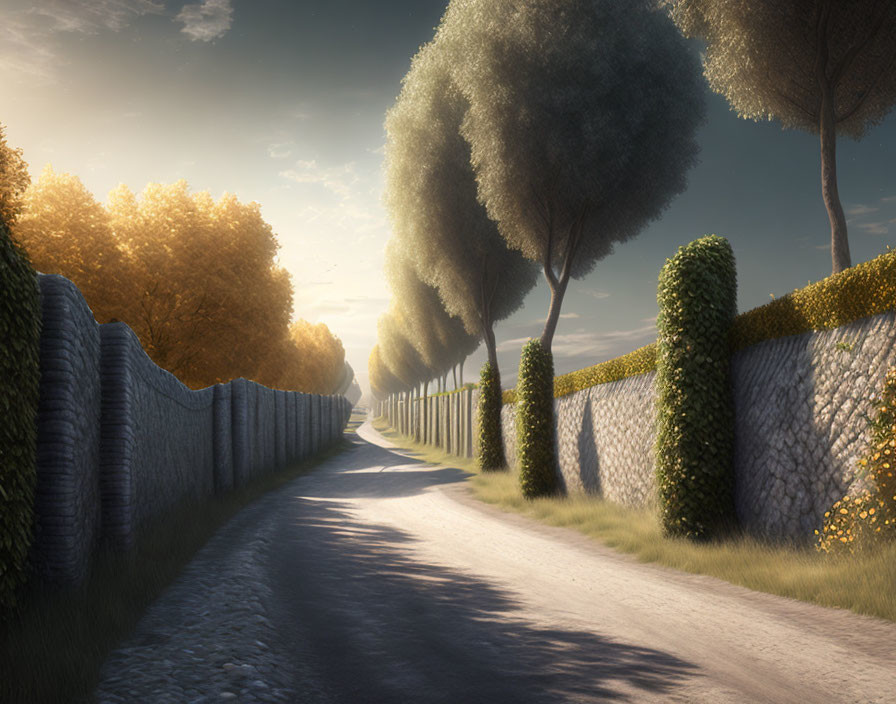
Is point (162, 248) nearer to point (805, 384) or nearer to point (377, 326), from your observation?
point (805, 384)

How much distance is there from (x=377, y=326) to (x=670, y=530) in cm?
5182

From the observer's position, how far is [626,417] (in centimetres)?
1145

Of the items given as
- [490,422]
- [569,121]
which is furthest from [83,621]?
[490,422]

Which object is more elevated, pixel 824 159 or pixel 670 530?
pixel 824 159

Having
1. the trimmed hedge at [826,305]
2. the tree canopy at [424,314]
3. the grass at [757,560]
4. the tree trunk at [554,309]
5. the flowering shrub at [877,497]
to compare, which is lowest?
the grass at [757,560]

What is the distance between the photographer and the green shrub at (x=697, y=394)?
8594 mm

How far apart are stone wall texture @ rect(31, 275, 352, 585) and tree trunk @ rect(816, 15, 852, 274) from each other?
32.7ft

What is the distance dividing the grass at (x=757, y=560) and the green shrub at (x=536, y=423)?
1.97m

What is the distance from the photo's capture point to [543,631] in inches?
209

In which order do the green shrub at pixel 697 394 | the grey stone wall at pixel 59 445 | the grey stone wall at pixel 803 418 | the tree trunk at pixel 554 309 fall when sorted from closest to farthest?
the grey stone wall at pixel 59 445, the grey stone wall at pixel 803 418, the green shrub at pixel 697 394, the tree trunk at pixel 554 309

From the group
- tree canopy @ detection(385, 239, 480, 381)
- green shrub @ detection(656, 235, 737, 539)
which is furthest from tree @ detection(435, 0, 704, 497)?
tree canopy @ detection(385, 239, 480, 381)

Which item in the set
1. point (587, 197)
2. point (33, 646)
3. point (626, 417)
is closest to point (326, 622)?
point (33, 646)

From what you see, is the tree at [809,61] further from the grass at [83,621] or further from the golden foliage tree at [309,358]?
the golden foliage tree at [309,358]

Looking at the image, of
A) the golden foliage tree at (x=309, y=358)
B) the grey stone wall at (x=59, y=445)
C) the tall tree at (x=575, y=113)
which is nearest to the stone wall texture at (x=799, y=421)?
the tall tree at (x=575, y=113)
